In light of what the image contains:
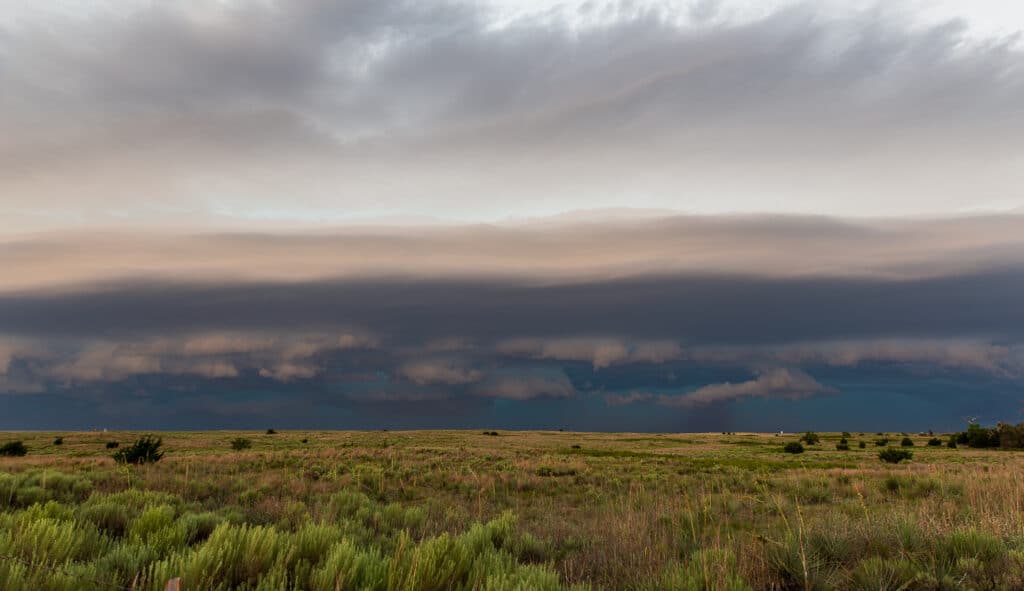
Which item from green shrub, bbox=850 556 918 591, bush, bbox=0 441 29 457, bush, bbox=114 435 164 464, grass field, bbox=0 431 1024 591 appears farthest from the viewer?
bush, bbox=0 441 29 457

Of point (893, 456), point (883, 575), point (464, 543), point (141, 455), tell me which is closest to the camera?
point (883, 575)

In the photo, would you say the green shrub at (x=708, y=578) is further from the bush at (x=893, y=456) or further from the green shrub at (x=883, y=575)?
the bush at (x=893, y=456)

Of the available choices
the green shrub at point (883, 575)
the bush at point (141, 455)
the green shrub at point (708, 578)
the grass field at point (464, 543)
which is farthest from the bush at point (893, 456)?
the bush at point (141, 455)

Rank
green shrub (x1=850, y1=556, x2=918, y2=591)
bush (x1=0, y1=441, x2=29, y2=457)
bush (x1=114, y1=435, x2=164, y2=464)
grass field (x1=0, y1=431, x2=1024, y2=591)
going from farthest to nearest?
bush (x1=0, y1=441, x2=29, y2=457) → bush (x1=114, y1=435, x2=164, y2=464) → green shrub (x1=850, y1=556, x2=918, y2=591) → grass field (x1=0, y1=431, x2=1024, y2=591)

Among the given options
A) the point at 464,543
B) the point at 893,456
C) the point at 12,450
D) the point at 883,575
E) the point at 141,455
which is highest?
the point at 464,543

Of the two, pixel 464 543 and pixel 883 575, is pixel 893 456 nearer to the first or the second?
pixel 883 575

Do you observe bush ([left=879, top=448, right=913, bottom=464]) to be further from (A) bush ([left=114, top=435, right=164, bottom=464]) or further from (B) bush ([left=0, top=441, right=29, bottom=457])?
(B) bush ([left=0, top=441, right=29, bottom=457])

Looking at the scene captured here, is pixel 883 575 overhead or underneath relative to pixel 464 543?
underneath

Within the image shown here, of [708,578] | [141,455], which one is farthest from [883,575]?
[141,455]

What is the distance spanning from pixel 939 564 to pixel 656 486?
45.6 feet

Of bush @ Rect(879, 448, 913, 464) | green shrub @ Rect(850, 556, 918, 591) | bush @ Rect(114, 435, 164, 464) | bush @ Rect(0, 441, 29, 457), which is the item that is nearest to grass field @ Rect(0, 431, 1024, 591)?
green shrub @ Rect(850, 556, 918, 591)

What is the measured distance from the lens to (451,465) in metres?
25.6

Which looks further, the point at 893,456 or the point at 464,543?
the point at 893,456

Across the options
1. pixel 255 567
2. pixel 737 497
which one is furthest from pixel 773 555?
pixel 737 497
